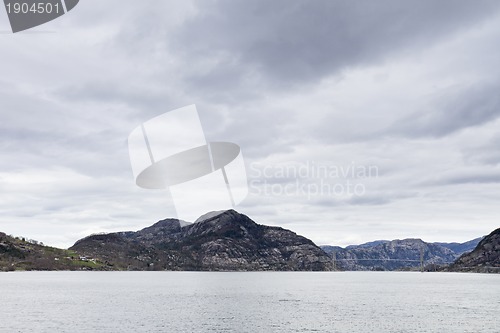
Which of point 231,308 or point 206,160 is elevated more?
point 206,160

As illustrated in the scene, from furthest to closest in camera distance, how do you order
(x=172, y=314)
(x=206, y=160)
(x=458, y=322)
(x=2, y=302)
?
1. (x=2, y=302)
2. (x=172, y=314)
3. (x=458, y=322)
4. (x=206, y=160)

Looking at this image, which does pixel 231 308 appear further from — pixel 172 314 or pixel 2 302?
pixel 2 302

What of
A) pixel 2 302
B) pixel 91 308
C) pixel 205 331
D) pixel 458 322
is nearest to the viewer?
pixel 205 331

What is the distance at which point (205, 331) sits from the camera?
316 ft

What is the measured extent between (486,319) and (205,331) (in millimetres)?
78213

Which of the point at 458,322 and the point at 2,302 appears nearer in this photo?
the point at 458,322

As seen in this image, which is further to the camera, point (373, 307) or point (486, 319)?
point (373, 307)

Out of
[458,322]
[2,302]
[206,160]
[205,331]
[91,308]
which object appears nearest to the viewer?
[205,331]

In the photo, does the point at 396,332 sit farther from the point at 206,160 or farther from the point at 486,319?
the point at 206,160

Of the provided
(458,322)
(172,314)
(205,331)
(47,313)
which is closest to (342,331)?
(205,331)

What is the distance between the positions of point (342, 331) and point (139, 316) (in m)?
53.1

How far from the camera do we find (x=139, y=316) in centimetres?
11900

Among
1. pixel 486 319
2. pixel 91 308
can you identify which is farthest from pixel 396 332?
pixel 91 308

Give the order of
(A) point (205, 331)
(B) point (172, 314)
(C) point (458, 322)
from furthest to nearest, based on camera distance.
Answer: (B) point (172, 314)
(C) point (458, 322)
(A) point (205, 331)
